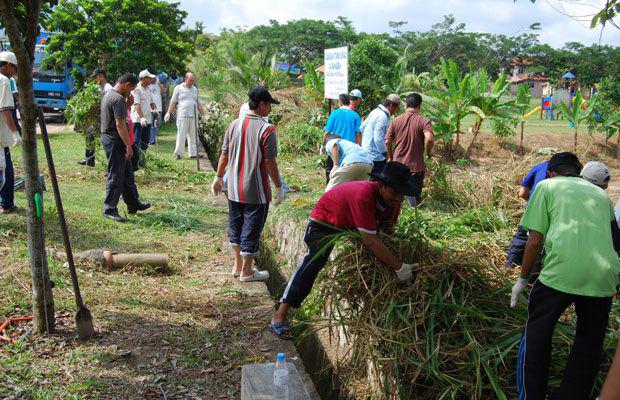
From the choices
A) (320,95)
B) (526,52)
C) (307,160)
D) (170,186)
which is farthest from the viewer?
(526,52)

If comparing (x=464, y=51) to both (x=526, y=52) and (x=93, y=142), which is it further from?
(x=93, y=142)

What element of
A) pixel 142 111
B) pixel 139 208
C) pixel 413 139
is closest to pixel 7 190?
pixel 139 208

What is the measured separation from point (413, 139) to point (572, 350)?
4.75 m

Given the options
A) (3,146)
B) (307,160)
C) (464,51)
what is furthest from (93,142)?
(464,51)

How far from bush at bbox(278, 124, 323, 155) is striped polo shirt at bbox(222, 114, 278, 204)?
8856 millimetres

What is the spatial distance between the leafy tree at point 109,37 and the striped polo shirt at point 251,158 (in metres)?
11.1

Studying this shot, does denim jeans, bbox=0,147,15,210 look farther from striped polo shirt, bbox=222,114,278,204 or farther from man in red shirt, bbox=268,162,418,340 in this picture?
man in red shirt, bbox=268,162,418,340

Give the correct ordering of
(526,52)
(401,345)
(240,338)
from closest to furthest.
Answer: (401,345), (240,338), (526,52)

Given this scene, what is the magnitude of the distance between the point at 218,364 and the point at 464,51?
73603 millimetres

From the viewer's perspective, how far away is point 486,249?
6.00 m

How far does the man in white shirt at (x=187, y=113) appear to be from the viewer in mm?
12250

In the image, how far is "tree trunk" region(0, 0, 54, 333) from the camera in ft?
12.9

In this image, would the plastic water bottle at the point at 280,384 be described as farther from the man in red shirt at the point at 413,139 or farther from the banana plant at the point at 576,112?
the banana plant at the point at 576,112

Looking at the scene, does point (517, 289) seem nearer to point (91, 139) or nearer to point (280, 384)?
point (280, 384)
